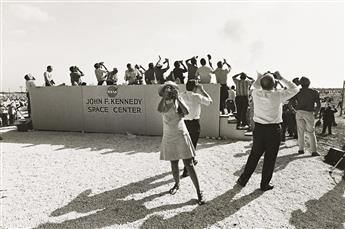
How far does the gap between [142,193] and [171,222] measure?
123 centimetres

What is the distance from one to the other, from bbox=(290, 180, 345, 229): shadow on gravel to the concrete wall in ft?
17.4

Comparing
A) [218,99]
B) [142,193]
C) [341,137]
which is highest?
[218,99]

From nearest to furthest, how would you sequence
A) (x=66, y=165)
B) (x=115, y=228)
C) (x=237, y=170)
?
(x=115, y=228) < (x=237, y=170) < (x=66, y=165)

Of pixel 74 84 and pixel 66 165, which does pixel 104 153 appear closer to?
pixel 66 165

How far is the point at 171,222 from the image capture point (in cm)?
392

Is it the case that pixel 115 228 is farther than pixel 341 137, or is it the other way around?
pixel 341 137

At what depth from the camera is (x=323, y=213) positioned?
13.6ft

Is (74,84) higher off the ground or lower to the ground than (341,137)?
higher

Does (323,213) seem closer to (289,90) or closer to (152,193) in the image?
(289,90)

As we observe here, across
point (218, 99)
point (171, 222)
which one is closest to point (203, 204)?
point (171, 222)

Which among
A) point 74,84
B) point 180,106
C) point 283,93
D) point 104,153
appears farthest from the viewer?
point 74,84

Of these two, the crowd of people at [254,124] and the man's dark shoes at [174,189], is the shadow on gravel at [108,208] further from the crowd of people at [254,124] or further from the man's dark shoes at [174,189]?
the crowd of people at [254,124]

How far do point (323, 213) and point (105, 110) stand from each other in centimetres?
891

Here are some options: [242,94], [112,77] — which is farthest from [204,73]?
[112,77]
